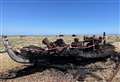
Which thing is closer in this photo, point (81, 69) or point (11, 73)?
point (81, 69)

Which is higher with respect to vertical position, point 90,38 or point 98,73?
point 90,38

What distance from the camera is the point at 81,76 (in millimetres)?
16359

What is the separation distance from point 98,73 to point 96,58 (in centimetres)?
163

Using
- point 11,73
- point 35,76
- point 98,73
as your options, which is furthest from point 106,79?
point 11,73

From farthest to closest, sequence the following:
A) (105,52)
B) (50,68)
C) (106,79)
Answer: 1. (105,52)
2. (50,68)
3. (106,79)

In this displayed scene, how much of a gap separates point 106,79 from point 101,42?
3.90m

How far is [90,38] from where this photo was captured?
18656mm

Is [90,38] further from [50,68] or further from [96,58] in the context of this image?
[50,68]

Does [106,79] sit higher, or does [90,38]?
[90,38]

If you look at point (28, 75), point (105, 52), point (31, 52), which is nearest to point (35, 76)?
point (28, 75)

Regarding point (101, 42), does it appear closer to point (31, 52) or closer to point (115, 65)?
point (115, 65)

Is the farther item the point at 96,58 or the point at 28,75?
the point at 96,58

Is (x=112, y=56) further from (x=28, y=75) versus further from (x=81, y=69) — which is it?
(x=28, y=75)

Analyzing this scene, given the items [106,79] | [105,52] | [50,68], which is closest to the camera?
[106,79]
